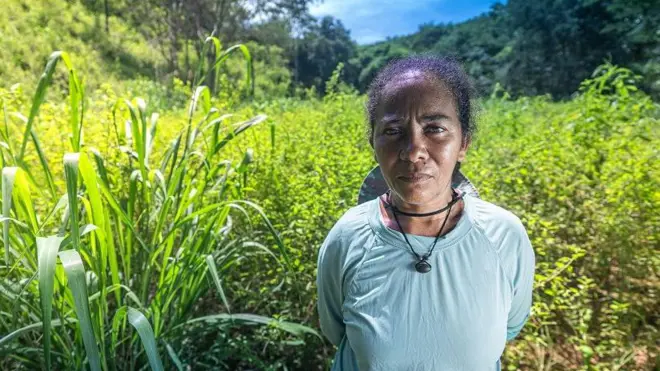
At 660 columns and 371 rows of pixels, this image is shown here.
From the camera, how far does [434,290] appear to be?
757 mm

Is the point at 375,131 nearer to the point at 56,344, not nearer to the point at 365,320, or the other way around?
the point at 365,320

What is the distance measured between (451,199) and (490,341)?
8.8 inches

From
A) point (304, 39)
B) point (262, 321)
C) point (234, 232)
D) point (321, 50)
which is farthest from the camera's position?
point (304, 39)

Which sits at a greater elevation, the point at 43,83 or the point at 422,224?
the point at 43,83

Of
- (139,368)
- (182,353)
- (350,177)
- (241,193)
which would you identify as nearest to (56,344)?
(139,368)

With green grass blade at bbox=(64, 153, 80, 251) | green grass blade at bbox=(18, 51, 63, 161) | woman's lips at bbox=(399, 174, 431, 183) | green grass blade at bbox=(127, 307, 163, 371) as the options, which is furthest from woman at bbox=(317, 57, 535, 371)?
green grass blade at bbox=(18, 51, 63, 161)

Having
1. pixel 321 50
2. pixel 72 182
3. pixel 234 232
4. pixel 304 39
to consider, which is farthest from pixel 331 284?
pixel 304 39

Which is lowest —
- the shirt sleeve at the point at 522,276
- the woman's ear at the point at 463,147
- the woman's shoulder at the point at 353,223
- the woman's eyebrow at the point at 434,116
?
the shirt sleeve at the point at 522,276

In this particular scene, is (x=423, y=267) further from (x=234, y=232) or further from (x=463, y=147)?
(x=234, y=232)

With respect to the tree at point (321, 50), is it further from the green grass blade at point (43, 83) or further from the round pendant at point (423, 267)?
the round pendant at point (423, 267)

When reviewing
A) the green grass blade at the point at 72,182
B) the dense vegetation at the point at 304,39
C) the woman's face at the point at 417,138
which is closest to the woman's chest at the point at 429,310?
the woman's face at the point at 417,138

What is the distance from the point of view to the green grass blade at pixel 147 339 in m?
0.96

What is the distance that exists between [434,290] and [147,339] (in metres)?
0.57

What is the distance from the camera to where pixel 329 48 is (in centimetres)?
1280
